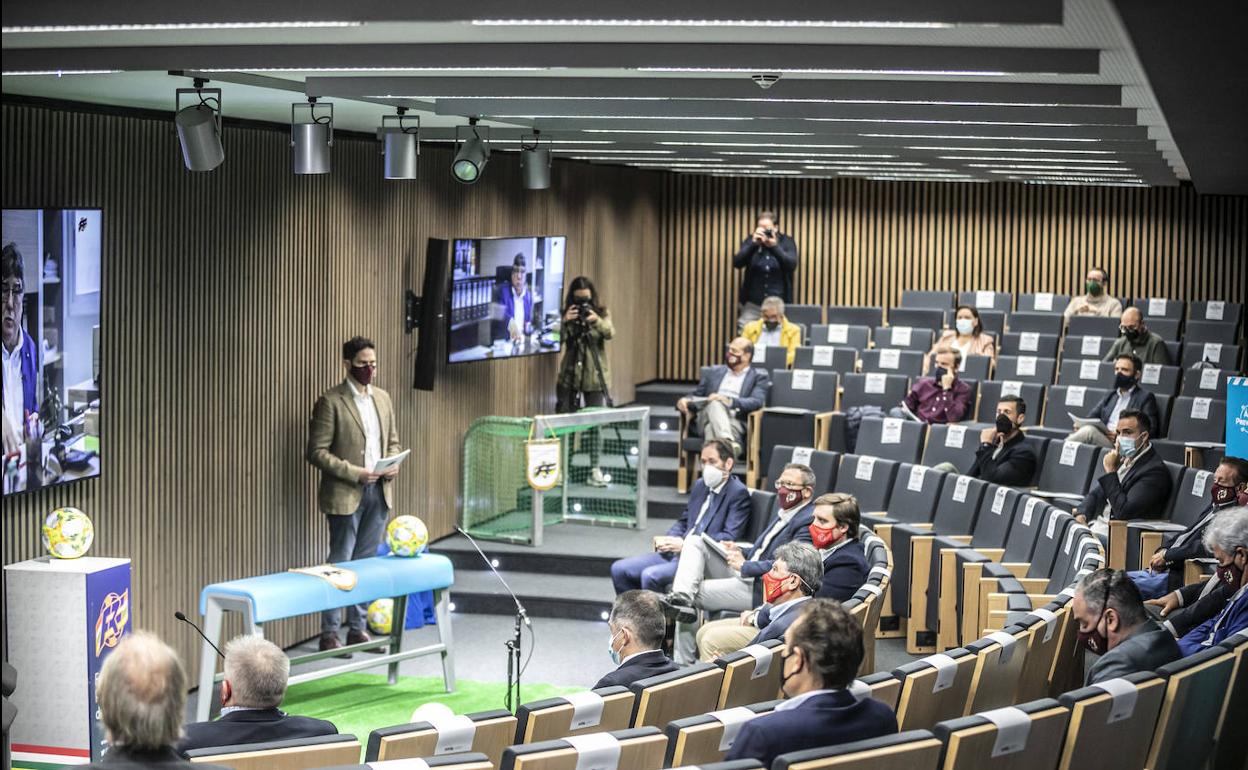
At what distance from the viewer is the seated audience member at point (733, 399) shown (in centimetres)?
1102

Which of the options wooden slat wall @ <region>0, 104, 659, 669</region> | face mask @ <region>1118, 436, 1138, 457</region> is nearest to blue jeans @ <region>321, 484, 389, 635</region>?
wooden slat wall @ <region>0, 104, 659, 669</region>

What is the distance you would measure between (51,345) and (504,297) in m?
4.68

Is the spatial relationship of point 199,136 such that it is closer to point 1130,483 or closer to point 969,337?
point 1130,483

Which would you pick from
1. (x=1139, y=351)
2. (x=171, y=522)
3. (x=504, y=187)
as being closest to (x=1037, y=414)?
(x=1139, y=351)

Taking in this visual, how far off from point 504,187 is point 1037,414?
14.8ft

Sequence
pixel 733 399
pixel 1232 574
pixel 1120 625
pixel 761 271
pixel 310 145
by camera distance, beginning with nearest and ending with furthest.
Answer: pixel 1120 625, pixel 1232 574, pixel 310 145, pixel 733 399, pixel 761 271

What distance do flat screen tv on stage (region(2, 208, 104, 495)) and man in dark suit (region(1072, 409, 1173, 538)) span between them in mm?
5165

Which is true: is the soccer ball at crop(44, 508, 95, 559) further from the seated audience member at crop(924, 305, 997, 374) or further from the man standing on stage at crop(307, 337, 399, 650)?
the seated audience member at crop(924, 305, 997, 374)

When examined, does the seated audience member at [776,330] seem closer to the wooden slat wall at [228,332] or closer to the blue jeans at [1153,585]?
the wooden slat wall at [228,332]

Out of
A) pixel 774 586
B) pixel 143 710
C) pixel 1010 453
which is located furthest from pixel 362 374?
pixel 143 710

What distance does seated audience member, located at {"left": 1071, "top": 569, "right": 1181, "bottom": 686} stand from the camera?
485 cm

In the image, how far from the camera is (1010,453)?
939cm

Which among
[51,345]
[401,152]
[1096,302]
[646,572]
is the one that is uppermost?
[401,152]

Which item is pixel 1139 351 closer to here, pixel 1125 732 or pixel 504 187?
pixel 504 187
